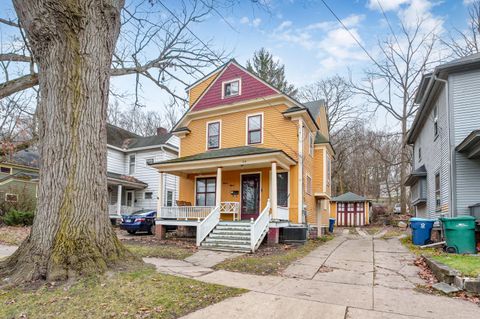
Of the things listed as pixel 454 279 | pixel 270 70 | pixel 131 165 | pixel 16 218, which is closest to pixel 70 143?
pixel 454 279

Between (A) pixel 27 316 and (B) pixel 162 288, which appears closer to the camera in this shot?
(A) pixel 27 316

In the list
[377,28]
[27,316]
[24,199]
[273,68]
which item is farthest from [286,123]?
[273,68]

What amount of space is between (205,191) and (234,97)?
4.83 metres

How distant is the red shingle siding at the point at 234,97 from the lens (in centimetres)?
1500

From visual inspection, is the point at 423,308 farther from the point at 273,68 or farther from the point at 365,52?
the point at 273,68

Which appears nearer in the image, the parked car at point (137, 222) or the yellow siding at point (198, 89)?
the parked car at point (137, 222)

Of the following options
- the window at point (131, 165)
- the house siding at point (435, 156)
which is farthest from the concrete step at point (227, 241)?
the window at point (131, 165)

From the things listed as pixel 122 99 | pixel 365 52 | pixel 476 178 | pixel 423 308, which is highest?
pixel 365 52

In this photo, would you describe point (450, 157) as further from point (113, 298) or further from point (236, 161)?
point (113, 298)

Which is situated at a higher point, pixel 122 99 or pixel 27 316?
pixel 122 99

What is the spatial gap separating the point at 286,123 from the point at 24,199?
15.8 metres

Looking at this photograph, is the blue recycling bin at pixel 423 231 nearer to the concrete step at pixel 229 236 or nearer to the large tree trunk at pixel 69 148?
the concrete step at pixel 229 236

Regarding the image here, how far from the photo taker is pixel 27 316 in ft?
12.2

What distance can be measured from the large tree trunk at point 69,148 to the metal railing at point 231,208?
8.64m
